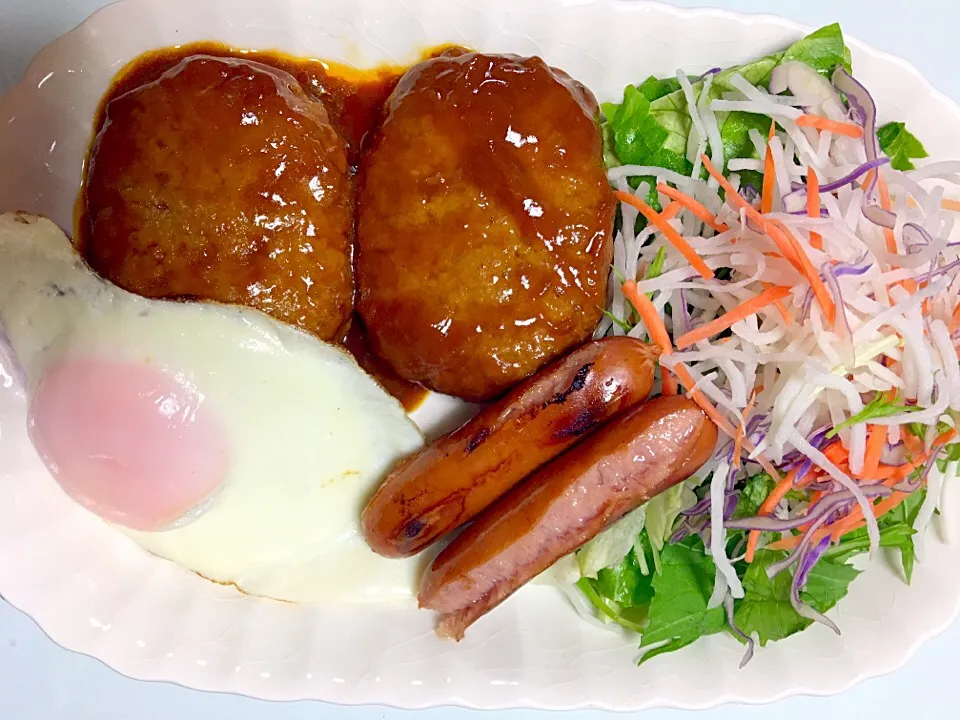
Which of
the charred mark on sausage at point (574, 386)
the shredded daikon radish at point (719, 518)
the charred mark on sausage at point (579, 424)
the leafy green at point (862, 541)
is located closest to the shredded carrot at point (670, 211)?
the charred mark on sausage at point (574, 386)

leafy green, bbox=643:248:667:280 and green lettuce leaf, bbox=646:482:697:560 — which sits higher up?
leafy green, bbox=643:248:667:280

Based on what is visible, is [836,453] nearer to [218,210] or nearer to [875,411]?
[875,411]

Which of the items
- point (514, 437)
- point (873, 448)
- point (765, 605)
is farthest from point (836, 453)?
point (514, 437)

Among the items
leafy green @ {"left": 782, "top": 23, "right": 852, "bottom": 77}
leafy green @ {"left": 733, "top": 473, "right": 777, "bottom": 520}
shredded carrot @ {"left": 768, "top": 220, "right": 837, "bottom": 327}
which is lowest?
leafy green @ {"left": 733, "top": 473, "right": 777, "bottom": 520}

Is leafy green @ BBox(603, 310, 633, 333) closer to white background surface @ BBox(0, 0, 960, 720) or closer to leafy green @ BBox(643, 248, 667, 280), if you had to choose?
leafy green @ BBox(643, 248, 667, 280)

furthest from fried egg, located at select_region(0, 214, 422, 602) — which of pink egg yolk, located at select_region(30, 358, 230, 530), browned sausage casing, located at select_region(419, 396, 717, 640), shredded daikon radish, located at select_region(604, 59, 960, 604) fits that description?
shredded daikon radish, located at select_region(604, 59, 960, 604)

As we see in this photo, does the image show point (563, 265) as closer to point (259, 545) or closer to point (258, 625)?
point (259, 545)

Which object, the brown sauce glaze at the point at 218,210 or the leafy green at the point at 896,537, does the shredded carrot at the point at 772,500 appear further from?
the brown sauce glaze at the point at 218,210
